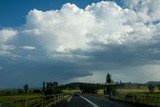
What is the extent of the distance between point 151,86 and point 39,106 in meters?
165

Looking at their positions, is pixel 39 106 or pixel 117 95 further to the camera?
pixel 117 95

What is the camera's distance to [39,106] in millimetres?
23766

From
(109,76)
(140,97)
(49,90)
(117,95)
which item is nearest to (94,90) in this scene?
(109,76)

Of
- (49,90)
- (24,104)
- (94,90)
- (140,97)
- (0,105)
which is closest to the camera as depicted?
(0,105)

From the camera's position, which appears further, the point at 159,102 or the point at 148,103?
the point at 148,103

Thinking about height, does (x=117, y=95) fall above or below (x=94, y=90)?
below

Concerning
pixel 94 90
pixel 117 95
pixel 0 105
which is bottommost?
pixel 0 105

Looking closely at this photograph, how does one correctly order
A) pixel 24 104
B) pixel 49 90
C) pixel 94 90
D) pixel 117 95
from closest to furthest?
pixel 24 104, pixel 117 95, pixel 49 90, pixel 94 90

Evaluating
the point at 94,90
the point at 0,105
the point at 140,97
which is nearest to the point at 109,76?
the point at 94,90

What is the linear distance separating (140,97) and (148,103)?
357 centimetres

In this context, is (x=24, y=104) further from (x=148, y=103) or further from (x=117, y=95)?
(x=117, y=95)

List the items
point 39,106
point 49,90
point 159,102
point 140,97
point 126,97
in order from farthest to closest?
point 49,90 < point 126,97 < point 140,97 < point 159,102 < point 39,106

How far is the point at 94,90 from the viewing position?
16475cm

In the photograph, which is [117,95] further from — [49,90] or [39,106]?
[49,90]
